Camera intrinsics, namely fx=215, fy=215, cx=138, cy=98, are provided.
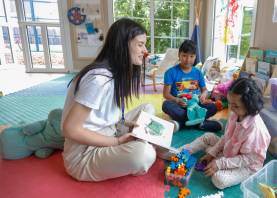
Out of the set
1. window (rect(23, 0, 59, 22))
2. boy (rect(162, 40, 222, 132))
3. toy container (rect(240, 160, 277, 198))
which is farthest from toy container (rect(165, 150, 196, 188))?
window (rect(23, 0, 59, 22))

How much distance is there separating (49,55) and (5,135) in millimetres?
3392

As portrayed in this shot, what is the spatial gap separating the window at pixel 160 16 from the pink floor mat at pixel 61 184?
3.24 meters

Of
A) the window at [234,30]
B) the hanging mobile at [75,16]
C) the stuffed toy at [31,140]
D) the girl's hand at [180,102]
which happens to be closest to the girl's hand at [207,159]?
the girl's hand at [180,102]

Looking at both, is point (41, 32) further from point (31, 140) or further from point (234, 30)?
point (31, 140)

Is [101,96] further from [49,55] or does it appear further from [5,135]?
[49,55]

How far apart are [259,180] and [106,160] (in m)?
0.63

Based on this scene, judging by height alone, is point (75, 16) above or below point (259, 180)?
above

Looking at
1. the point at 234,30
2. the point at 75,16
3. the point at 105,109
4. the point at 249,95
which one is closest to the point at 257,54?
the point at 234,30

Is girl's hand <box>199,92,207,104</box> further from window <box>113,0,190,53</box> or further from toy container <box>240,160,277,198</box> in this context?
window <box>113,0,190,53</box>

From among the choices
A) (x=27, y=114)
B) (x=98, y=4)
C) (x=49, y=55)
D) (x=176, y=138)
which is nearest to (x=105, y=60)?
(x=176, y=138)

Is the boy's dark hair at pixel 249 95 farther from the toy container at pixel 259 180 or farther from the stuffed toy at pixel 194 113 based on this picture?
the stuffed toy at pixel 194 113

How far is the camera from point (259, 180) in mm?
869

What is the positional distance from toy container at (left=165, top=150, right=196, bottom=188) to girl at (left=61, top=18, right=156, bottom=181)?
0.13 metres

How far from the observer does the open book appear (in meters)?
0.99
